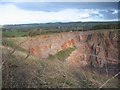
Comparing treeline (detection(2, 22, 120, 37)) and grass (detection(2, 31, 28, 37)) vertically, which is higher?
treeline (detection(2, 22, 120, 37))

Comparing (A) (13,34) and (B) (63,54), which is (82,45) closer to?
(B) (63,54)

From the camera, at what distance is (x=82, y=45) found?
271 centimetres

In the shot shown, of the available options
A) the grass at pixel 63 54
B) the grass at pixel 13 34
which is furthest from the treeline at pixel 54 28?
the grass at pixel 63 54

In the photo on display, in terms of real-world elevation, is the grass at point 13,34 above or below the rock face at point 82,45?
above

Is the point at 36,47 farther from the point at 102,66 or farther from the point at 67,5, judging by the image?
the point at 102,66

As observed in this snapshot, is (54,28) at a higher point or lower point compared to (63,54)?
higher

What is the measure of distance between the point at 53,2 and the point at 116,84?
120 centimetres

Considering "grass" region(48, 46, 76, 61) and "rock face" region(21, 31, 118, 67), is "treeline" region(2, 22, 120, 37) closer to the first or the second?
"rock face" region(21, 31, 118, 67)

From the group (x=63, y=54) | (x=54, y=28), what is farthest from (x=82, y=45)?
(x=54, y=28)

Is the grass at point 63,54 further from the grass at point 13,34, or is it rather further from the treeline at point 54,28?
the grass at point 13,34

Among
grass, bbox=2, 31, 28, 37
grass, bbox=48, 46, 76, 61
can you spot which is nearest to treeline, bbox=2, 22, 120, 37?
grass, bbox=2, 31, 28, 37

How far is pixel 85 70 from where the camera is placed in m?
2.71

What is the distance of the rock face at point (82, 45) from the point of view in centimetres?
269

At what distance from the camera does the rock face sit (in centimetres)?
269
